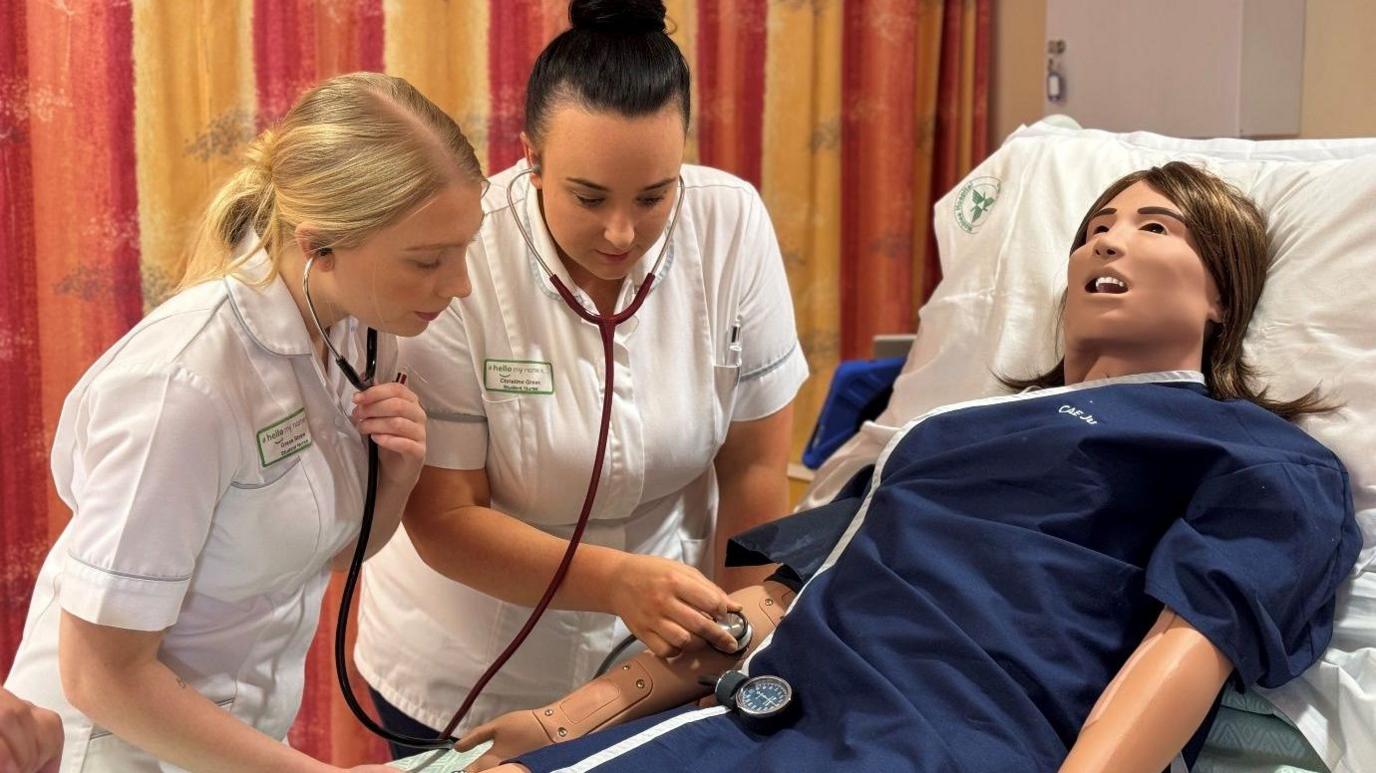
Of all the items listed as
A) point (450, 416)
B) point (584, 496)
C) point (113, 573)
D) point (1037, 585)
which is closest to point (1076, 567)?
point (1037, 585)

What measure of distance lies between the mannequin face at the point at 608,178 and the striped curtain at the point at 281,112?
39.6 inches

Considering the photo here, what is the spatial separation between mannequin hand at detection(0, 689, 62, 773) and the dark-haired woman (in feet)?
1.86

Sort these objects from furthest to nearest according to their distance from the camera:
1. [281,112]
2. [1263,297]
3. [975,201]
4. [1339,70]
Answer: [281,112] < [1339,70] < [975,201] < [1263,297]

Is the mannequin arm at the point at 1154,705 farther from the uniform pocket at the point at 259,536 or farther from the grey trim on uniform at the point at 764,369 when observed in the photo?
the uniform pocket at the point at 259,536

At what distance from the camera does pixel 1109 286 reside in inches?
61.7

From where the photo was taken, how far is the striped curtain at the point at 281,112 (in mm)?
2213

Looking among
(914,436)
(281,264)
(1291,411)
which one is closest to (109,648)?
(281,264)

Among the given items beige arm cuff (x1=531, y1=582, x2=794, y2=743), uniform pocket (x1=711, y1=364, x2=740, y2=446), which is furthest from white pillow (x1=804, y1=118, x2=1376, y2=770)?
beige arm cuff (x1=531, y1=582, x2=794, y2=743)

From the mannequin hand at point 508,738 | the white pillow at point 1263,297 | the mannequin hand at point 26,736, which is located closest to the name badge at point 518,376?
the mannequin hand at point 508,738

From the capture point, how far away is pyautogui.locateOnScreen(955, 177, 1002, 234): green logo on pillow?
2.06m

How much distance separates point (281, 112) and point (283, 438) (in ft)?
4.21

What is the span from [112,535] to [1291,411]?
1.29 m

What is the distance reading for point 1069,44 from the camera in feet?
8.75

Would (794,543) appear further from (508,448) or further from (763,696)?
(508,448)
